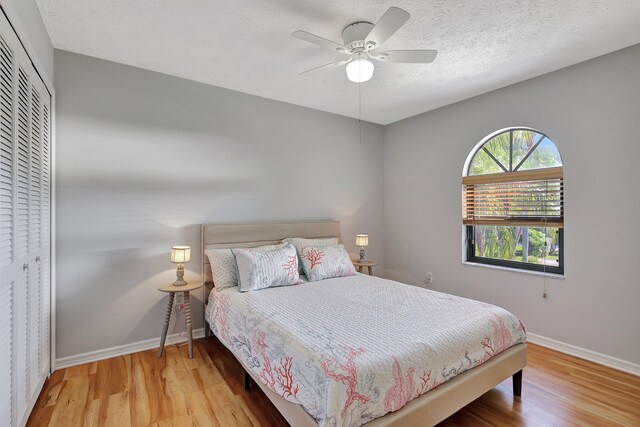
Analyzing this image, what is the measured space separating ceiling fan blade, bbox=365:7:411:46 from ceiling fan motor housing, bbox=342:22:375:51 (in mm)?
120

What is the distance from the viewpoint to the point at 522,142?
10.6 feet

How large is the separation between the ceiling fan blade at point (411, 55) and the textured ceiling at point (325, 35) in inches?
8.7

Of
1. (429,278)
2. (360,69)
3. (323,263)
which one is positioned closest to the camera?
(360,69)

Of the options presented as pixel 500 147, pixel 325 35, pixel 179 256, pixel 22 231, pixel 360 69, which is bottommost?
pixel 179 256

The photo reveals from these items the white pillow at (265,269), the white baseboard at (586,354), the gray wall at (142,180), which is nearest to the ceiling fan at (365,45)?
the gray wall at (142,180)

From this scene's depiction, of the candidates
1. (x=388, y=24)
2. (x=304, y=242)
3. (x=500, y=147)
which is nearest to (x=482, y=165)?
(x=500, y=147)

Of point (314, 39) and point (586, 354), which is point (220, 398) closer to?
point (314, 39)

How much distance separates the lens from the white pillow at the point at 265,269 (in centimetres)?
272

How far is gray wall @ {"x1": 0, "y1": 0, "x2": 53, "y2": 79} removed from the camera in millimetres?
1636

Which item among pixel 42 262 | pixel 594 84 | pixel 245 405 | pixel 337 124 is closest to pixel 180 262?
pixel 42 262

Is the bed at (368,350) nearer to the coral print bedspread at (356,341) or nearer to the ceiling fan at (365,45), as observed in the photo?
the coral print bedspread at (356,341)

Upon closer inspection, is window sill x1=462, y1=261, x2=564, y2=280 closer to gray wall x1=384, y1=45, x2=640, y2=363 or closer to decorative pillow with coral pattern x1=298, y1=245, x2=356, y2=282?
gray wall x1=384, y1=45, x2=640, y2=363

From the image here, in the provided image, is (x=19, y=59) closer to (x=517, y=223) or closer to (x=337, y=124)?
(x=337, y=124)

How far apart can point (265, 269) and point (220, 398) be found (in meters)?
1.02
